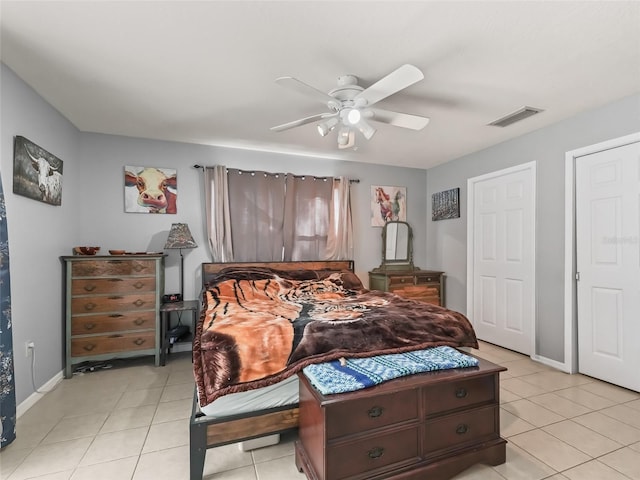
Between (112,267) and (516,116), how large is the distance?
4.26 metres

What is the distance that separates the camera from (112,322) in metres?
3.14

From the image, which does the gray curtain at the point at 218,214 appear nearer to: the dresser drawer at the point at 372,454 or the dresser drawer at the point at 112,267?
the dresser drawer at the point at 112,267

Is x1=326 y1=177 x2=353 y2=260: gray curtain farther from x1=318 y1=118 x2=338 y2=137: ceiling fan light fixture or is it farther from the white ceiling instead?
x1=318 y1=118 x2=338 y2=137: ceiling fan light fixture

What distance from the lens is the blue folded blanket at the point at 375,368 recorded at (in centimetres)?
154

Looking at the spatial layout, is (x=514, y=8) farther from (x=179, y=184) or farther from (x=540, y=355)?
(x=179, y=184)

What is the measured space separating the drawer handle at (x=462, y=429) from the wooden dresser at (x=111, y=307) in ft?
9.49

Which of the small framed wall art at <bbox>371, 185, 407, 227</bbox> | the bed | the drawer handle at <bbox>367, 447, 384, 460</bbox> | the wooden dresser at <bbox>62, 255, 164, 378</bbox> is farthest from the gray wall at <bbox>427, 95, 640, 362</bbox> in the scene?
the wooden dresser at <bbox>62, 255, 164, 378</bbox>

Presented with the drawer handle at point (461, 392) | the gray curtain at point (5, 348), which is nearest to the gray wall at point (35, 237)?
the gray curtain at point (5, 348)

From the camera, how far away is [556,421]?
7.25 feet

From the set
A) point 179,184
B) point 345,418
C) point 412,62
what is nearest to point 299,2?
point 412,62

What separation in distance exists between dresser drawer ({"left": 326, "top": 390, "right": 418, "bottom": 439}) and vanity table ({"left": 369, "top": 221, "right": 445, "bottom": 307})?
2.82 m

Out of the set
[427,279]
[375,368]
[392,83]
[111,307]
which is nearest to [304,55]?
[392,83]

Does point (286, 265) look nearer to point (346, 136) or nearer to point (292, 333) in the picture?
point (346, 136)

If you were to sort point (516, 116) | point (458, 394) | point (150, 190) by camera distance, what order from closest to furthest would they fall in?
point (458, 394) → point (516, 116) → point (150, 190)
